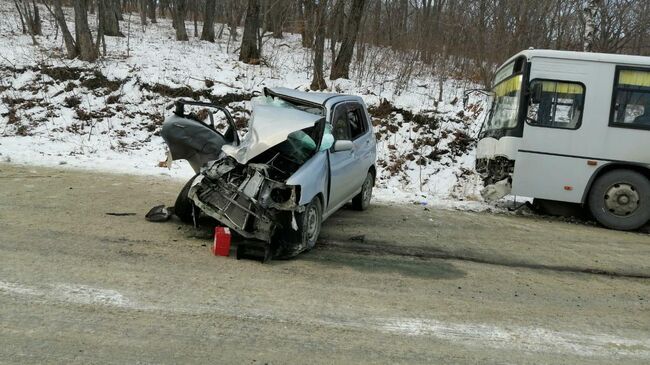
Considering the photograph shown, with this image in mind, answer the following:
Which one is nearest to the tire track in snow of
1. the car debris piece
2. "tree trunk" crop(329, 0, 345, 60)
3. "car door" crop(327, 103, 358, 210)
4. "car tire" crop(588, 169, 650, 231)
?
the car debris piece

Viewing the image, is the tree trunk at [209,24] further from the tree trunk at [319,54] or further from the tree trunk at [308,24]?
the tree trunk at [319,54]

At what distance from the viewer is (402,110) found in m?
15.0

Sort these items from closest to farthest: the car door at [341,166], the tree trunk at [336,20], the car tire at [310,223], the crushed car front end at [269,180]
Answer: the crushed car front end at [269,180] < the car tire at [310,223] < the car door at [341,166] < the tree trunk at [336,20]

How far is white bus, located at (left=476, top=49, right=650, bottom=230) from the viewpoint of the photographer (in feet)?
28.5

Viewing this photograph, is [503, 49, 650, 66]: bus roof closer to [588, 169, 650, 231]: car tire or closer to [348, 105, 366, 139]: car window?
[588, 169, 650, 231]: car tire

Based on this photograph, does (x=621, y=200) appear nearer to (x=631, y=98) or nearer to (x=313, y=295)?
(x=631, y=98)

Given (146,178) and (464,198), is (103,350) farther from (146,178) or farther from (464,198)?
(464,198)

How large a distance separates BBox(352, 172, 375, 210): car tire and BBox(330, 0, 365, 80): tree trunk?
8605mm

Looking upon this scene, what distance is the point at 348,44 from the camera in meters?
16.4

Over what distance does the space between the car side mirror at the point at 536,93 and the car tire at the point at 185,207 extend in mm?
6025

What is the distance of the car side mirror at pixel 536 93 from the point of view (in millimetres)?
8711

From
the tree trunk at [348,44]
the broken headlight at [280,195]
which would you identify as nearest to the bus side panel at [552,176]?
the broken headlight at [280,195]

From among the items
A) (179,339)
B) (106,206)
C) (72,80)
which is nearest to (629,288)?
(179,339)

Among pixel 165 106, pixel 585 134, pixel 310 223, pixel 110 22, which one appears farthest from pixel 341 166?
pixel 110 22
